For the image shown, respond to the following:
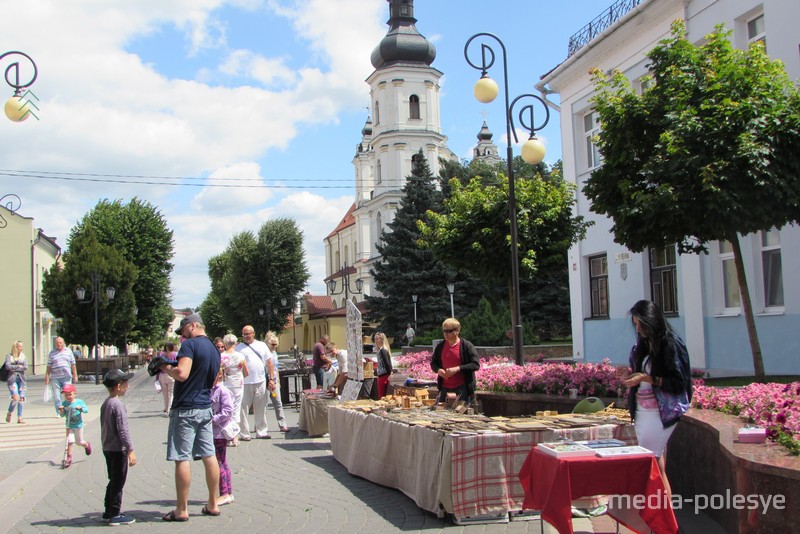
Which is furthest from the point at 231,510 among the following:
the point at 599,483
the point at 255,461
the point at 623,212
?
the point at 623,212

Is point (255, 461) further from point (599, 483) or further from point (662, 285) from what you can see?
point (662, 285)

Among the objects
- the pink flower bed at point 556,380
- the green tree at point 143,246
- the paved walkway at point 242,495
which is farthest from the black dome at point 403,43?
the pink flower bed at point 556,380

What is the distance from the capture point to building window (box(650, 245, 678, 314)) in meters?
20.0

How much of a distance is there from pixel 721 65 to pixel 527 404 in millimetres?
5693

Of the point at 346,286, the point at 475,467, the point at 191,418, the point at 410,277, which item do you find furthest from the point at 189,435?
the point at 410,277

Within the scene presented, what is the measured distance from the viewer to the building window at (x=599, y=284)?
76.7 ft

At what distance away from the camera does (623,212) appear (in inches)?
490

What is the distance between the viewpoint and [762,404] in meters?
7.14

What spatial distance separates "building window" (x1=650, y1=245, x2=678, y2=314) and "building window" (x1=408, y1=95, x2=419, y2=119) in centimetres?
6052

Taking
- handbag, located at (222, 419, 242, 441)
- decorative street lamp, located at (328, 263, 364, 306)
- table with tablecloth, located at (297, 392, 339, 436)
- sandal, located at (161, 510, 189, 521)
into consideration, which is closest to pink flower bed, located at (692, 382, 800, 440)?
handbag, located at (222, 419, 242, 441)

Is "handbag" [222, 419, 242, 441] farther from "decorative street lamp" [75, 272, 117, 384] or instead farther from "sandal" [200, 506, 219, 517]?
"decorative street lamp" [75, 272, 117, 384]

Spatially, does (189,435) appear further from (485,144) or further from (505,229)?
(485,144)

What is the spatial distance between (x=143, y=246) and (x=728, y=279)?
149 feet

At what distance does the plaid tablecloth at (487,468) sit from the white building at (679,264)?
372 inches
